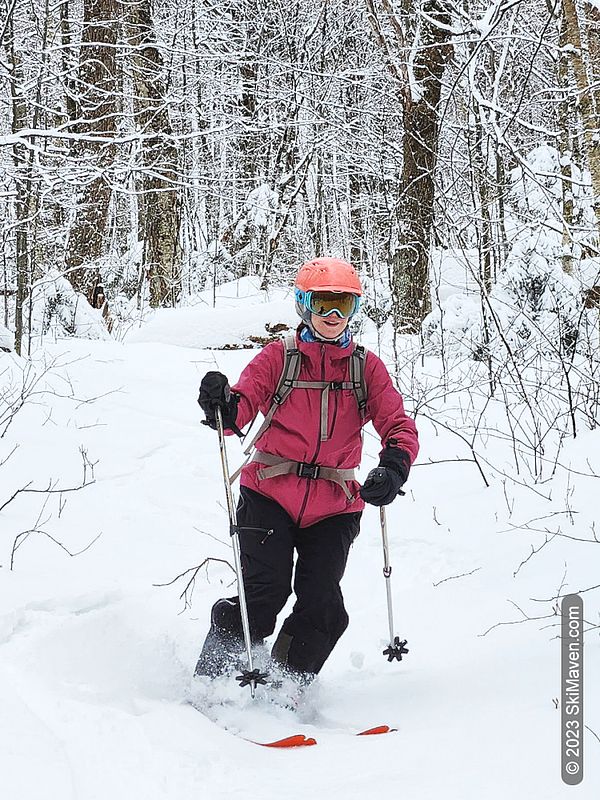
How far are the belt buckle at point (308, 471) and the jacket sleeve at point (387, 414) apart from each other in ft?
0.88

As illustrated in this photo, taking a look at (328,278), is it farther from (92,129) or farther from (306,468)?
(92,129)

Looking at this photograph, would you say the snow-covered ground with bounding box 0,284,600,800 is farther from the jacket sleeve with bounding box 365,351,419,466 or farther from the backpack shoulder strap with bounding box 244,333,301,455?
the backpack shoulder strap with bounding box 244,333,301,455

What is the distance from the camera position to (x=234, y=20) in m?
16.0

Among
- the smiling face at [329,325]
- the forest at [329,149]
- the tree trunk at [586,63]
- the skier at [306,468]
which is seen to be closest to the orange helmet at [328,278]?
the skier at [306,468]

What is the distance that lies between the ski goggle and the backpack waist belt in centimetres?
60

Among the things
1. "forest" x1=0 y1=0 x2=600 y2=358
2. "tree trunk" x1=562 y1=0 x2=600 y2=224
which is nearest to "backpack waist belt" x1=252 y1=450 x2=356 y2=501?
"forest" x1=0 y1=0 x2=600 y2=358

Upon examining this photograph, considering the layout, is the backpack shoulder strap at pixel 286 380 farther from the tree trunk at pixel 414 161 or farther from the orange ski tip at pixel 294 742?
the tree trunk at pixel 414 161

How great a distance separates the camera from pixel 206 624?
11.4 feet

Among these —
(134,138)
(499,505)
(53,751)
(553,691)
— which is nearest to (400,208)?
(134,138)

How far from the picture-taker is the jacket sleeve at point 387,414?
2.93 meters

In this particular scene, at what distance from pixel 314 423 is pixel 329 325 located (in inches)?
15.7

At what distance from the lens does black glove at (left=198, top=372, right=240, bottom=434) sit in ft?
9.05

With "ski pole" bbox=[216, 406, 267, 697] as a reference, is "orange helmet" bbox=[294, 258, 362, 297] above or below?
above

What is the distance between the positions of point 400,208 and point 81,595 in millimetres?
7711
